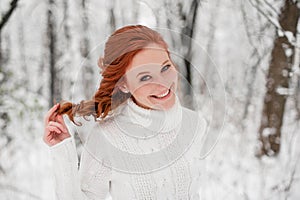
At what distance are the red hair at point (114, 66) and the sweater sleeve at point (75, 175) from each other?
2.7 inches

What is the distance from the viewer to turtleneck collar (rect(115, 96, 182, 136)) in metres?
0.87

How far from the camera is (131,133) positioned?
882 millimetres

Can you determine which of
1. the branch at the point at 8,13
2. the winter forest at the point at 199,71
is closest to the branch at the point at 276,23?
the winter forest at the point at 199,71

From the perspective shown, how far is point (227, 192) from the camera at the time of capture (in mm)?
1518

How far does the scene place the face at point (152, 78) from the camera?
834 mm

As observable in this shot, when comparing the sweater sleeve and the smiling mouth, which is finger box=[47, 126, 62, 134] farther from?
the smiling mouth

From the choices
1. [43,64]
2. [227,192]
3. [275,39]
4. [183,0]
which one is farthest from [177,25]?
[227,192]

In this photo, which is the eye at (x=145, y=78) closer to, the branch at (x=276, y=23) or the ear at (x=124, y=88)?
the ear at (x=124, y=88)

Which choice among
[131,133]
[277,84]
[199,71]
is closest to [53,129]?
[131,133]

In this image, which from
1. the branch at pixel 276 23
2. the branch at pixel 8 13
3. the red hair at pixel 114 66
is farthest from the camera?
the branch at pixel 276 23

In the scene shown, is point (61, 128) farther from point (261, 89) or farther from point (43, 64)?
point (261, 89)

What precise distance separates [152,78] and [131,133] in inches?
5.0

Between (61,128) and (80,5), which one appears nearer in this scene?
(61,128)

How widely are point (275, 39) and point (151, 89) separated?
32.4 inches
